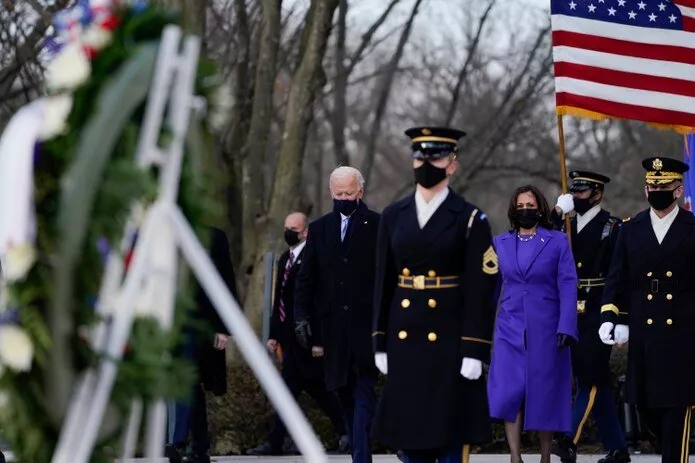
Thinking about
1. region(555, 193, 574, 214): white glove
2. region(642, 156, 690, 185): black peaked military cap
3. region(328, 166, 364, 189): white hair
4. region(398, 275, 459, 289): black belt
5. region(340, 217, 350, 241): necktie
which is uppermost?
region(555, 193, 574, 214): white glove

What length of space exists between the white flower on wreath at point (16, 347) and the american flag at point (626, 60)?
10.2 meters

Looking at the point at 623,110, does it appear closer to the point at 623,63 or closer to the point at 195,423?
the point at 623,63

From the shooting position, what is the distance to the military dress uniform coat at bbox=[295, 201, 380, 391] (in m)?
12.8

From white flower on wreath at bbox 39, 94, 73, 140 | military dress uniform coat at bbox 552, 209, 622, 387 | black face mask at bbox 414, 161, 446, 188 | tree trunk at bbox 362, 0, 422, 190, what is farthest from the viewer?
tree trunk at bbox 362, 0, 422, 190

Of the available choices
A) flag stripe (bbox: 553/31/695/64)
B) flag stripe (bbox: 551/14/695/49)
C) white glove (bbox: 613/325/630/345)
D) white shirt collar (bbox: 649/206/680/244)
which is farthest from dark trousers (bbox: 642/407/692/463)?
flag stripe (bbox: 551/14/695/49)

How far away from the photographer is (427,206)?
951cm

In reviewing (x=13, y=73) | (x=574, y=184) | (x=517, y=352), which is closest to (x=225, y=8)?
(x=13, y=73)

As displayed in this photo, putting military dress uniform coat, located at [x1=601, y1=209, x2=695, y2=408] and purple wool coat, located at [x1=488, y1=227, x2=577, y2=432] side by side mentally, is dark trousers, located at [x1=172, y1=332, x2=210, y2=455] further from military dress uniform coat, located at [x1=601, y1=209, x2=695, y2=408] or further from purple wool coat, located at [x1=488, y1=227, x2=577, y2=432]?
military dress uniform coat, located at [x1=601, y1=209, x2=695, y2=408]

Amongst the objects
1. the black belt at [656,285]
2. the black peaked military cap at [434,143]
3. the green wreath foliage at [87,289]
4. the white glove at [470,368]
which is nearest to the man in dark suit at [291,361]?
the black belt at [656,285]

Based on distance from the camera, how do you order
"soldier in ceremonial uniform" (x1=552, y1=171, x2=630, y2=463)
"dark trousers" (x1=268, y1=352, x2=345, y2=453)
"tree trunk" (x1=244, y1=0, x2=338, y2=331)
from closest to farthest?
"soldier in ceremonial uniform" (x1=552, y1=171, x2=630, y2=463) < "dark trousers" (x1=268, y1=352, x2=345, y2=453) < "tree trunk" (x1=244, y1=0, x2=338, y2=331)

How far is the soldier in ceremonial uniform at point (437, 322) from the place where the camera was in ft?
30.5

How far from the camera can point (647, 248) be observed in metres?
12.2

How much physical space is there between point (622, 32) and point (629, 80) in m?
0.46

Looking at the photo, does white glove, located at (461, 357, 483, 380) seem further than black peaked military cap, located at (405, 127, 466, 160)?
No
